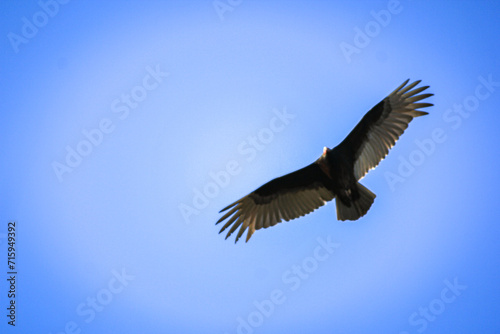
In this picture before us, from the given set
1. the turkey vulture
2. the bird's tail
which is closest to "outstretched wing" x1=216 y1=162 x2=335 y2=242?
the turkey vulture

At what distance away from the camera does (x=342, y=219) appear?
9.96 m

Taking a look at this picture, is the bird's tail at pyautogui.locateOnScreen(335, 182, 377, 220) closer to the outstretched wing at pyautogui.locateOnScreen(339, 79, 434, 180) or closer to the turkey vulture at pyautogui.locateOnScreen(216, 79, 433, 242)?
the turkey vulture at pyautogui.locateOnScreen(216, 79, 433, 242)

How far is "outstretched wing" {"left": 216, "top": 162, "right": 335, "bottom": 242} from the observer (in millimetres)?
10453

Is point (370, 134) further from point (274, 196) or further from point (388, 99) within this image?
point (274, 196)

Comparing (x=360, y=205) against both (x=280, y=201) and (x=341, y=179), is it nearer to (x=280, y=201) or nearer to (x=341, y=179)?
(x=341, y=179)

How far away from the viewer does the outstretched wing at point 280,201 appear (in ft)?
34.3

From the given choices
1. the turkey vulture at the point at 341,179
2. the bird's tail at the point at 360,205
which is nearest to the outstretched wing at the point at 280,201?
the turkey vulture at the point at 341,179

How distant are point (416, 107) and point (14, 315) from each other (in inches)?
353

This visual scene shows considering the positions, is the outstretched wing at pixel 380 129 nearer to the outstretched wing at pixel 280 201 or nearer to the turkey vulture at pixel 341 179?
the turkey vulture at pixel 341 179

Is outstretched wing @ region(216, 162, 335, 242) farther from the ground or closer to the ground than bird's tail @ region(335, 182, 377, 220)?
farther from the ground

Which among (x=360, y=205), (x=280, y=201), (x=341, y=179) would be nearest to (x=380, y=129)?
(x=341, y=179)

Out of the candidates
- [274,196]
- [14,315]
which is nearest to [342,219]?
[274,196]

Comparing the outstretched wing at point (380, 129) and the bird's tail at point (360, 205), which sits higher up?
the outstretched wing at point (380, 129)

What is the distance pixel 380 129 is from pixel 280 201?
2523 millimetres
